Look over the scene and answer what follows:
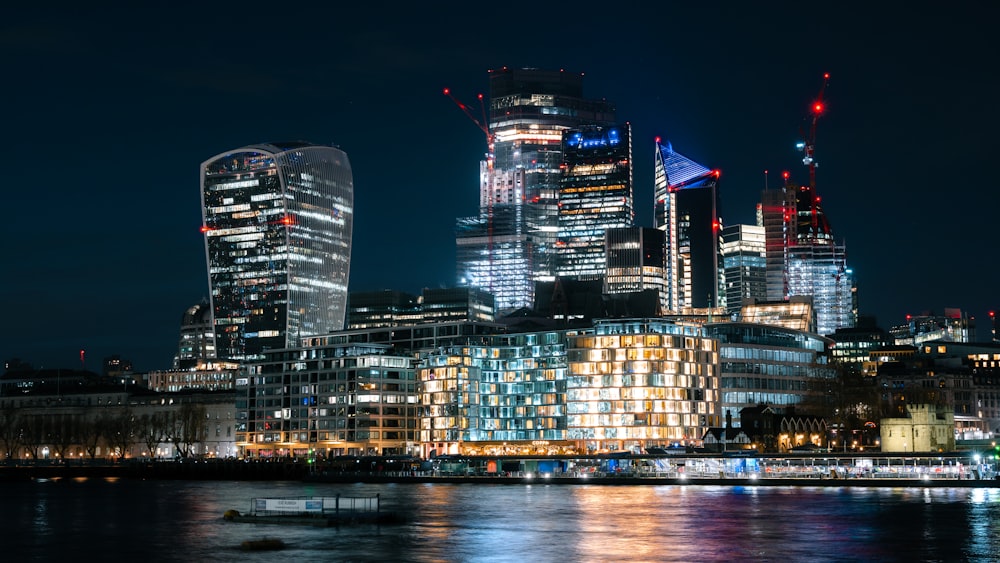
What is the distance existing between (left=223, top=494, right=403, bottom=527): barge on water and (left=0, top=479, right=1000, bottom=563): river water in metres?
2.85

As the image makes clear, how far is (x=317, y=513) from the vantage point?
370 feet

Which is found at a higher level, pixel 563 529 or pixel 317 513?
Result: pixel 317 513

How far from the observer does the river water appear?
280ft

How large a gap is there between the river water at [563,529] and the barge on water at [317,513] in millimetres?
2846

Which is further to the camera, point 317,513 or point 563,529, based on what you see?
point 317,513

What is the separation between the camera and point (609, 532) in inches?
3937

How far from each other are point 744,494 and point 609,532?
2267 inches

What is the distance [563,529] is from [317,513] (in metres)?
23.6

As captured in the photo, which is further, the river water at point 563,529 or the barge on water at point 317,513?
the barge on water at point 317,513

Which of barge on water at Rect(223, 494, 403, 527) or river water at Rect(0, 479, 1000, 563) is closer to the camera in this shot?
river water at Rect(0, 479, 1000, 563)

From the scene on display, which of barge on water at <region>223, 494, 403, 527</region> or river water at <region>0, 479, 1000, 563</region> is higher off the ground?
barge on water at <region>223, 494, 403, 527</region>

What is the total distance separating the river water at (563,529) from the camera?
8531cm

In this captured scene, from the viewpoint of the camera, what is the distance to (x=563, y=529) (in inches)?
4055

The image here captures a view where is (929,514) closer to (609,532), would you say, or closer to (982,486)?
(609,532)
